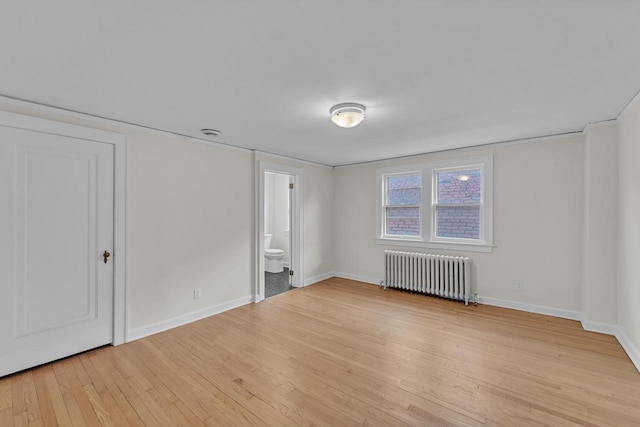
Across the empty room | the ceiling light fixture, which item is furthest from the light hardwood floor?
the ceiling light fixture

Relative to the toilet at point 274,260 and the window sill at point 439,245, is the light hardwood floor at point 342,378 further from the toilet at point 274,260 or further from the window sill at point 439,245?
the toilet at point 274,260

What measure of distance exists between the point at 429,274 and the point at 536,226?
1.56 metres

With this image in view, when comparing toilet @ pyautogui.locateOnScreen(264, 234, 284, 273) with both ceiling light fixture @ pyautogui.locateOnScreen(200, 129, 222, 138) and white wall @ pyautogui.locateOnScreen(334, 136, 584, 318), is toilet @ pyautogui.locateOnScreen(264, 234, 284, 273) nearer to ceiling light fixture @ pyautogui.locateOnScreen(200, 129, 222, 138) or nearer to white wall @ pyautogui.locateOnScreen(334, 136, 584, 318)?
ceiling light fixture @ pyautogui.locateOnScreen(200, 129, 222, 138)

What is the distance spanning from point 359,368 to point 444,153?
341 centimetres

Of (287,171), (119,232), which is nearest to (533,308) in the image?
(287,171)

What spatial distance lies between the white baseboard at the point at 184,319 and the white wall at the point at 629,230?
4.22 metres

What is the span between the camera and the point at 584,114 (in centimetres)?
282

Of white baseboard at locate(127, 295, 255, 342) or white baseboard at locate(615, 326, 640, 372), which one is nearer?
white baseboard at locate(615, 326, 640, 372)

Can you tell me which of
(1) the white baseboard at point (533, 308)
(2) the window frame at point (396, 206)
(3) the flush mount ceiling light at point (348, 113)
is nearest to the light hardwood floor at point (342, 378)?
(1) the white baseboard at point (533, 308)

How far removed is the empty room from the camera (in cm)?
155

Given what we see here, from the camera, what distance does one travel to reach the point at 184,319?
3463 mm

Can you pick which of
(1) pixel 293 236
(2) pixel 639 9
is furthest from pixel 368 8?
A: (1) pixel 293 236

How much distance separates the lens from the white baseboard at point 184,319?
10.1 feet

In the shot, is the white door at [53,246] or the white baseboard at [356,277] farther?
the white baseboard at [356,277]
